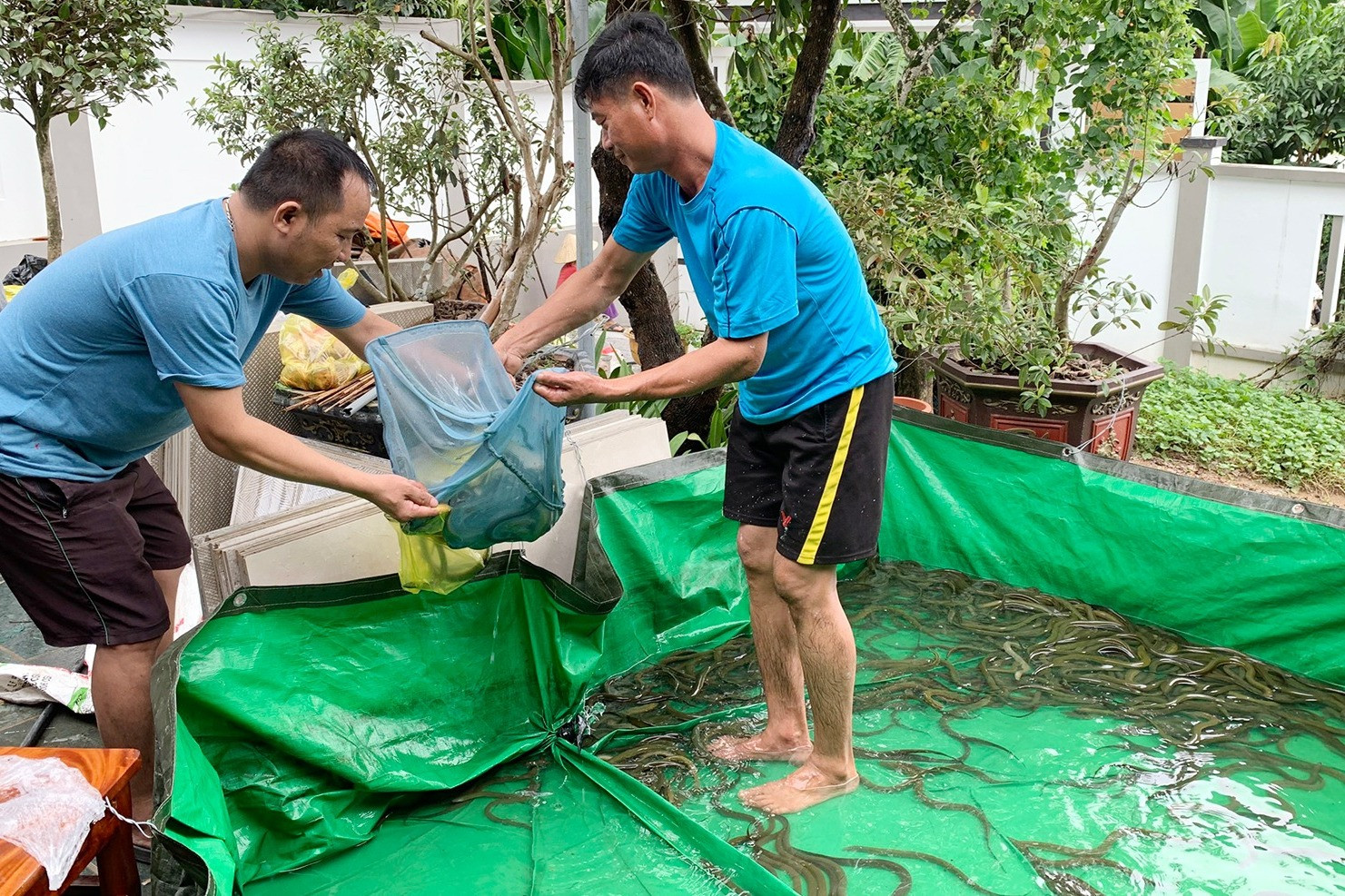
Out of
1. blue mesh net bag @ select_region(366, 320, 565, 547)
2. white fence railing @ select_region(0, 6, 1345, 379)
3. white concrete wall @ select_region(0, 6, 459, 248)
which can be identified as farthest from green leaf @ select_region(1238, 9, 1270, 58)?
blue mesh net bag @ select_region(366, 320, 565, 547)

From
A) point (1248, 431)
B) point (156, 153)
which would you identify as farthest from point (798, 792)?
point (156, 153)

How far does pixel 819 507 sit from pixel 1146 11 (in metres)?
3.24

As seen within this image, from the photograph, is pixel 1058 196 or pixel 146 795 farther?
pixel 1058 196

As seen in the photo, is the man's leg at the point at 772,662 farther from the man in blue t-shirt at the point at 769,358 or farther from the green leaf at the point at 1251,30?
the green leaf at the point at 1251,30

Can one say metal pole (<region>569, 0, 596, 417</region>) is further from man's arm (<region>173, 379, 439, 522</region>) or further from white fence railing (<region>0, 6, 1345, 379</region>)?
white fence railing (<region>0, 6, 1345, 379</region>)

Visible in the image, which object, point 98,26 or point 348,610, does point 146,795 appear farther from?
point 98,26

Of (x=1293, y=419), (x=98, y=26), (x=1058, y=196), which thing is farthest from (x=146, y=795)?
(x=1293, y=419)

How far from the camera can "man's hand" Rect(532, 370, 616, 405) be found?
2379 mm

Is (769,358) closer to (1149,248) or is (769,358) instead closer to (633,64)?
(633,64)

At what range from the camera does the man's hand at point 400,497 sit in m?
2.33

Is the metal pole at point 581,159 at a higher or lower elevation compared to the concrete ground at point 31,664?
higher

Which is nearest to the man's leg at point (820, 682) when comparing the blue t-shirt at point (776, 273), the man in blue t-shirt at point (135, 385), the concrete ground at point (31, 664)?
the blue t-shirt at point (776, 273)

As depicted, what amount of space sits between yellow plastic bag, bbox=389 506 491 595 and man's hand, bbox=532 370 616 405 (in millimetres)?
374

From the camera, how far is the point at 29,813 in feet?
6.25
